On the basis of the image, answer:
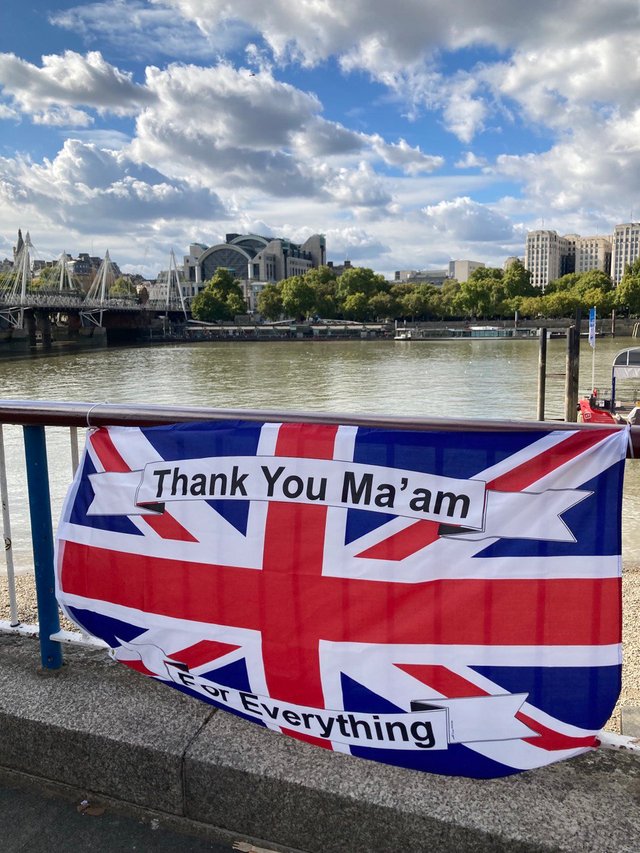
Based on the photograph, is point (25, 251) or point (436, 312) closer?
point (25, 251)

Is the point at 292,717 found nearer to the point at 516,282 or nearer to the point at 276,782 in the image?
the point at 276,782

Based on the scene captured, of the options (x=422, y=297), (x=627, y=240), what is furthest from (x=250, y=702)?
(x=627, y=240)

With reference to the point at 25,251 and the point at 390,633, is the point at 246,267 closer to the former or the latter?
the point at 25,251

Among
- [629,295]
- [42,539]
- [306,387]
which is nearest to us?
[42,539]

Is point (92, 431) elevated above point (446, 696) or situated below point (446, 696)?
above

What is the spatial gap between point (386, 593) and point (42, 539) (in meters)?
1.23

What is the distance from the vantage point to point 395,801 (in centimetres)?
182

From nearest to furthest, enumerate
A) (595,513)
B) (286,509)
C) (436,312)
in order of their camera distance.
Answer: (595,513)
(286,509)
(436,312)

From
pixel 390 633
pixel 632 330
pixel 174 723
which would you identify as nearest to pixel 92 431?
pixel 174 723

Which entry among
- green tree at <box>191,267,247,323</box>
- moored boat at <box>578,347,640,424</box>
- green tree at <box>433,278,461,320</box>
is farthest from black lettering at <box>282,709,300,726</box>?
green tree at <box>191,267,247,323</box>

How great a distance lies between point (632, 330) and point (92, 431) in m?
112

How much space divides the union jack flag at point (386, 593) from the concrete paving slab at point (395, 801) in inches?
2.4

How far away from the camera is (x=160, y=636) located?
7.16 ft

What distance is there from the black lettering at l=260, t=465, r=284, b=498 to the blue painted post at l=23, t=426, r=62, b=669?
0.87 meters
